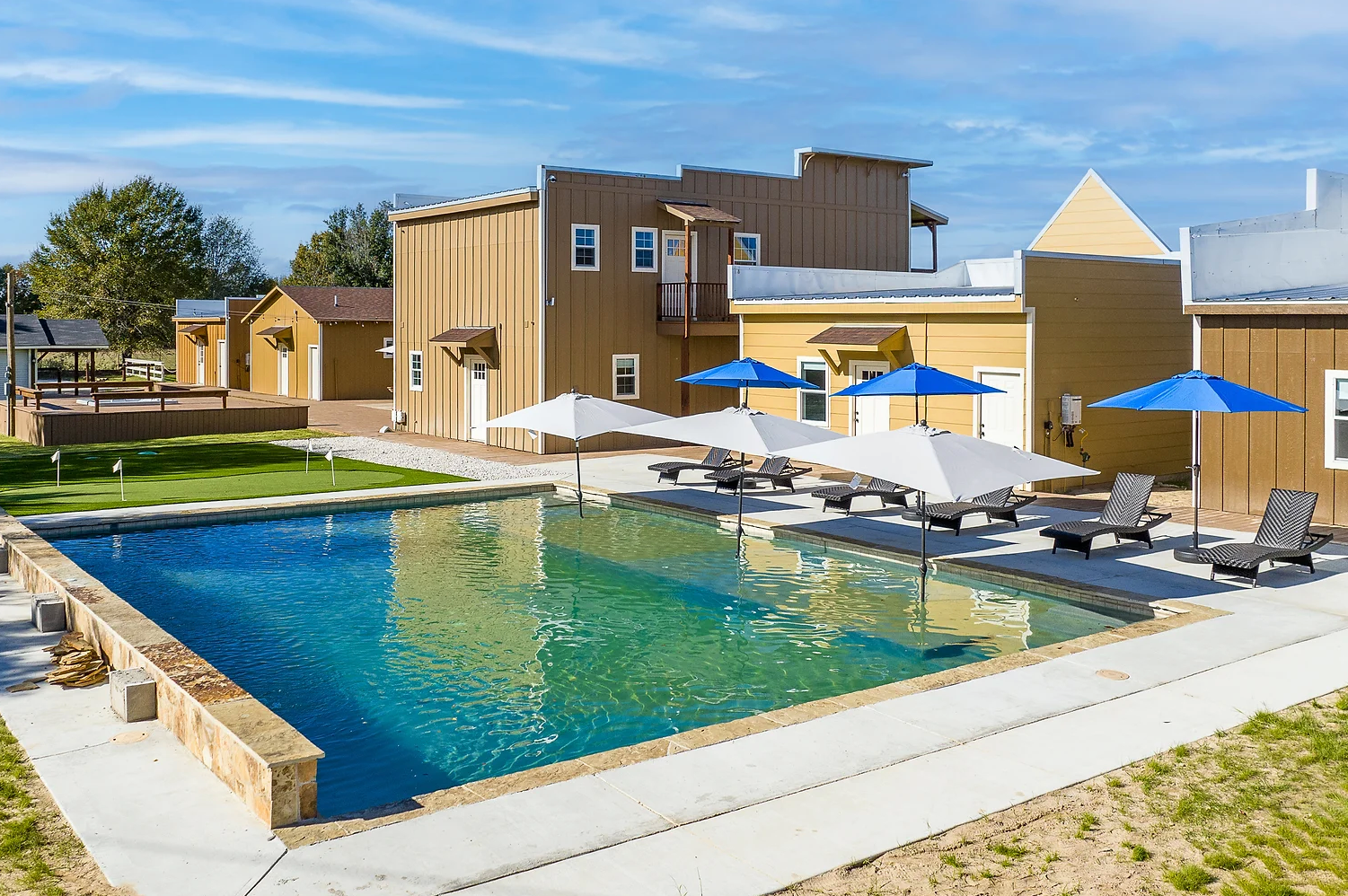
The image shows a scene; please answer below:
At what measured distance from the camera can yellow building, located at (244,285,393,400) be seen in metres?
44.5

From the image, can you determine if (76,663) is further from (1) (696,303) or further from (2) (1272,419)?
(1) (696,303)

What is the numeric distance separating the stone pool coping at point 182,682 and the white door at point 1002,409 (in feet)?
43.0

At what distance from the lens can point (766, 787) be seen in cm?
713

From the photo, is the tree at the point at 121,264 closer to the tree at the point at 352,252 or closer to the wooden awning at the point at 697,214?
the tree at the point at 352,252

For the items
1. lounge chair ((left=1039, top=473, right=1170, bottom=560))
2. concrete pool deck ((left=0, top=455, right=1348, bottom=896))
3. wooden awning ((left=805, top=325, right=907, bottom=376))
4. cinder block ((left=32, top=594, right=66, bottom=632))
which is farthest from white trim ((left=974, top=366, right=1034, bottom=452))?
cinder block ((left=32, top=594, right=66, bottom=632))

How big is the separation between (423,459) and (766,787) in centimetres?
1940

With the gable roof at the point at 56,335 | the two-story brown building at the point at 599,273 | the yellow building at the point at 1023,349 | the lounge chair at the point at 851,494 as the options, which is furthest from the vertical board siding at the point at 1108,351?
the gable roof at the point at 56,335

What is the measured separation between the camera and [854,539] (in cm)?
1570

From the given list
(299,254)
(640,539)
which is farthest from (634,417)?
(299,254)

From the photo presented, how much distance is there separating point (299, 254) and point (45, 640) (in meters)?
85.6

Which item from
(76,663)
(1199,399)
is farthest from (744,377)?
(76,663)

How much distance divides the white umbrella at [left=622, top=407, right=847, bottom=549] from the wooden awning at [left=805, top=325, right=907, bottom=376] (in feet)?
17.2

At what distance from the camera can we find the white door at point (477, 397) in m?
29.0

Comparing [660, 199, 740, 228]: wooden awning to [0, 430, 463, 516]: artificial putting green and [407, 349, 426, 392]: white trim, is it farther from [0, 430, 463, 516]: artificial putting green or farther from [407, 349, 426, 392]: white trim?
[0, 430, 463, 516]: artificial putting green
